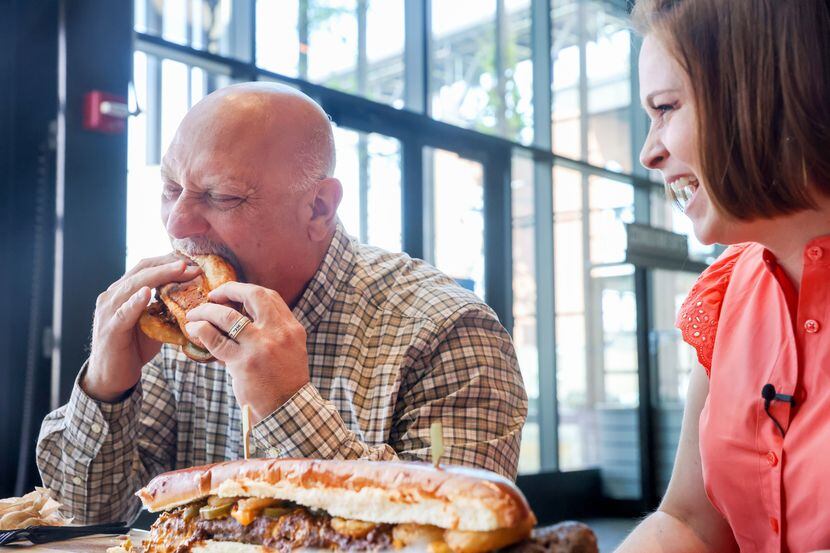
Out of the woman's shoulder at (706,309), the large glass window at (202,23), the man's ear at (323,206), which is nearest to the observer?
the woman's shoulder at (706,309)

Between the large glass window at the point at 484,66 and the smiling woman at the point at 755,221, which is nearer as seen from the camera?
the smiling woman at the point at 755,221

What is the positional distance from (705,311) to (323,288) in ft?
2.88

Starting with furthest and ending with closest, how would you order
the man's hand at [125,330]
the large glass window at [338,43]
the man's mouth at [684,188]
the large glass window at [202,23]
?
the large glass window at [338,43], the large glass window at [202,23], the man's hand at [125,330], the man's mouth at [684,188]

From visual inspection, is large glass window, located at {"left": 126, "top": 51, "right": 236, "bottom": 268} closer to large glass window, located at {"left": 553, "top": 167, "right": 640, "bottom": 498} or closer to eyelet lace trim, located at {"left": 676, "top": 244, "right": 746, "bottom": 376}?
eyelet lace trim, located at {"left": 676, "top": 244, "right": 746, "bottom": 376}

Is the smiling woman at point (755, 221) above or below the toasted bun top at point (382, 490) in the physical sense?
above

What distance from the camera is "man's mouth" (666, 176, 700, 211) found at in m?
1.30

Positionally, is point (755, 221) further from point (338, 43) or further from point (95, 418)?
point (338, 43)

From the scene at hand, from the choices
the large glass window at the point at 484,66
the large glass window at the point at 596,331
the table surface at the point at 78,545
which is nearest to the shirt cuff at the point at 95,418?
the table surface at the point at 78,545

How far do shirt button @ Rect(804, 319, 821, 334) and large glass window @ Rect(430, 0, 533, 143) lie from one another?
5352mm

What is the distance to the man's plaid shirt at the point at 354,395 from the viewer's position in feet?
6.17

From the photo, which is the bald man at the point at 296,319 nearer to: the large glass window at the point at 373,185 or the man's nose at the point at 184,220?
the man's nose at the point at 184,220

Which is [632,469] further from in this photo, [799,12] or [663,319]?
[799,12]

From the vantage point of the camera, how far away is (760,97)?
1.18 m

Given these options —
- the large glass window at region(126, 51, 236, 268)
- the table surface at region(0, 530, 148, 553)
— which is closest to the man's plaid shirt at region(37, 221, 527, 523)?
the table surface at region(0, 530, 148, 553)
